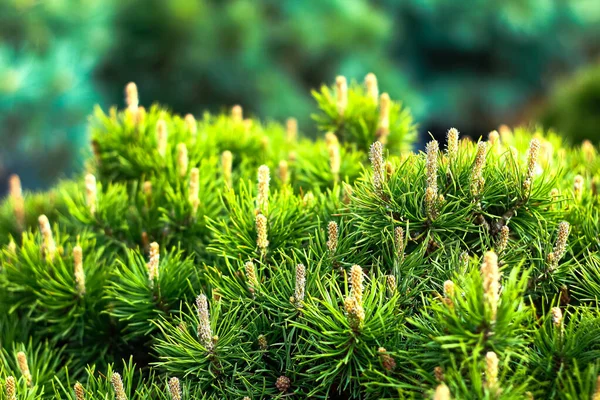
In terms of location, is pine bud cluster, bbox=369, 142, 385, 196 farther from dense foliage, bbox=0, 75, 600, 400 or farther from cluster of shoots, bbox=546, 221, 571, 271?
cluster of shoots, bbox=546, 221, 571, 271

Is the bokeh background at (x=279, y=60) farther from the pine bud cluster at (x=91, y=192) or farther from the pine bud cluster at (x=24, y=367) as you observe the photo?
the pine bud cluster at (x=24, y=367)

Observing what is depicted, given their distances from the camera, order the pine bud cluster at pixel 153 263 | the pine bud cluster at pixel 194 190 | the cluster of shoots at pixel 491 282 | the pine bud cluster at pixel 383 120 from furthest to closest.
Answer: the pine bud cluster at pixel 383 120, the pine bud cluster at pixel 194 190, the pine bud cluster at pixel 153 263, the cluster of shoots at pixel 491 282

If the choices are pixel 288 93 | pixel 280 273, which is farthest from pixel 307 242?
pixel 288 93

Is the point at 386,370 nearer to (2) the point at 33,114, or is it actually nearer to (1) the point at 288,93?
(2) the point at 33,114

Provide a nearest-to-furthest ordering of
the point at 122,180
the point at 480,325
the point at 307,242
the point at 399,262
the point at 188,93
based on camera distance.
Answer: the point at 480,325 < the point at 399,262 < the point at 307,242 < the point at 122,180 < the point at 188,93

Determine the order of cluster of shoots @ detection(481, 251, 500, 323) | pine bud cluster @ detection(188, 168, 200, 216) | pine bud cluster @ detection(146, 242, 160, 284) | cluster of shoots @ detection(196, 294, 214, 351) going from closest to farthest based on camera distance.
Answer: cluster of shoots @ detection(481, 251, 500, 323), cluster of shoots @ detection(196, 294, 214, 351), pine bud cluster @ detection(146, 242, 160, 284), pine bud cluster @ detection(188, 168, 200, 216)

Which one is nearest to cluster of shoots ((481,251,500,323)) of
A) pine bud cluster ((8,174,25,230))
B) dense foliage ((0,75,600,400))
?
dense foliage ((0,75,600,400))

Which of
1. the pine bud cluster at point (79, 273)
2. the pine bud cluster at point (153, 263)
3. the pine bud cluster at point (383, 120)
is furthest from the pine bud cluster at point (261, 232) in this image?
the pine bud cluster at point (383, 120)

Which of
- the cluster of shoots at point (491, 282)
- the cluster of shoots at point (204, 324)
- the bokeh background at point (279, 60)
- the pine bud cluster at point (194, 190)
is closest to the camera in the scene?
the cluster of shoots at point (491, 282)
